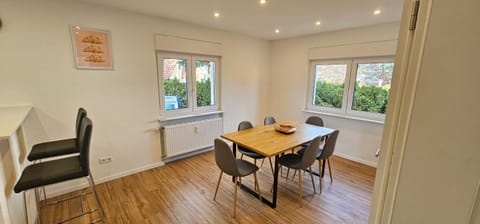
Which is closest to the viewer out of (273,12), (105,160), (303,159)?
(303,159)

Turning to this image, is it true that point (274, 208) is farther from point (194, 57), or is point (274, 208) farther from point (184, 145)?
point (194, 57)

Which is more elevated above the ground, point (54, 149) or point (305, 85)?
point (305, 85)

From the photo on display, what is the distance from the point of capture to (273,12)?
2729mm

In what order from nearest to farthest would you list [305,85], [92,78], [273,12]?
[92,78], [273,12], [305,85]

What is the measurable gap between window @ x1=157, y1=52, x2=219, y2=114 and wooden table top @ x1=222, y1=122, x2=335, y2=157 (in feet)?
4.26

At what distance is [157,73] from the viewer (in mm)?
3166

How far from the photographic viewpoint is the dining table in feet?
7.26

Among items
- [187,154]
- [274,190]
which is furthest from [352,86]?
[187,154]

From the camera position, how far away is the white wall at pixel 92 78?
216cm

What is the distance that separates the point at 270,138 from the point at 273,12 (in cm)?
166

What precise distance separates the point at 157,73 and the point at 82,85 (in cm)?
96

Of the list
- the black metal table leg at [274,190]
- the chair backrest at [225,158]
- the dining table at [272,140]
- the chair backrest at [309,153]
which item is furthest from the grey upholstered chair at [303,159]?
the chair backrest at [225,158]

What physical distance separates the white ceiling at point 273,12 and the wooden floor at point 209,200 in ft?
7.61

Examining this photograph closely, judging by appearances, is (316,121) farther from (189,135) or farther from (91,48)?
(91,48)
